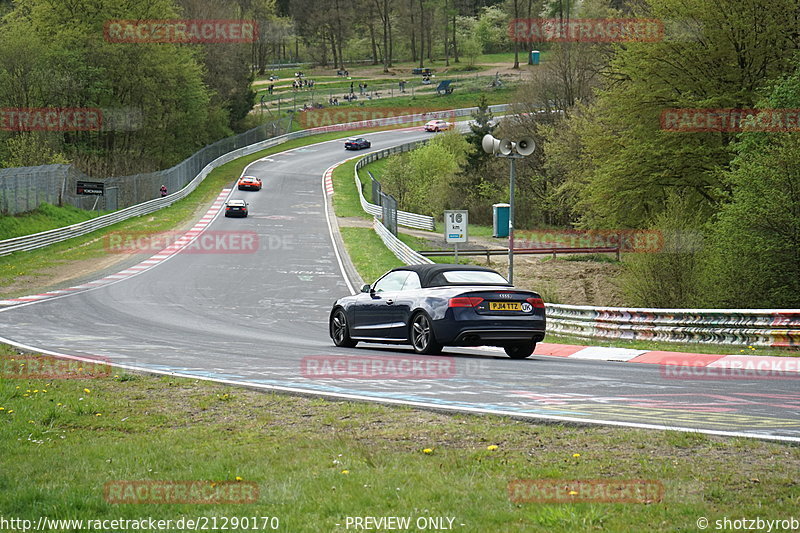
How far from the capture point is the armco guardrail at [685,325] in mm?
14969

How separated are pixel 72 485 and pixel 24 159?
53.4 metres

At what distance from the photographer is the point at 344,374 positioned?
11.5 m

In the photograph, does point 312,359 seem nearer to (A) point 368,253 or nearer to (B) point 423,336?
(B) point 423,336

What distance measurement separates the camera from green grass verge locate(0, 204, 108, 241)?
134ft

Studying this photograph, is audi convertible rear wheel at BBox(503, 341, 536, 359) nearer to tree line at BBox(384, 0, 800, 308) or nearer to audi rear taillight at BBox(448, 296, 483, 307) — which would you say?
audi rear taillight at BBox(448, 296, 483, 307)

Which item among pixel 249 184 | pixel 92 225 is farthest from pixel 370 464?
pixel 249 184

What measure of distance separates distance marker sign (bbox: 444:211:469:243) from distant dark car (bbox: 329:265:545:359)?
10.2 m

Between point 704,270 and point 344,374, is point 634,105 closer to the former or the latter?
point 704,270

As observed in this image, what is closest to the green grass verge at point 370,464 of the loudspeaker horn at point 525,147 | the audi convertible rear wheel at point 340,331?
the audi convertible rear wheel at point 340,331

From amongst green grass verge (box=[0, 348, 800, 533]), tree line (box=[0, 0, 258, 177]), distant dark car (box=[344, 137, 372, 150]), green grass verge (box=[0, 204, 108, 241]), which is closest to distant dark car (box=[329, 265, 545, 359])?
green grass verge (box=[0, 348, 800, 533])

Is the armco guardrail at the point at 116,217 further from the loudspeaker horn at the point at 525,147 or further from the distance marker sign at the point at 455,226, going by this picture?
the loudspeaker horn at the point at 525,147

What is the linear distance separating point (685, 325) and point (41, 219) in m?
36.7

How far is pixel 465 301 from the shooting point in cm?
1312

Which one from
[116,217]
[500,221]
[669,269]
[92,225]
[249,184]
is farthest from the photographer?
[249,184]
